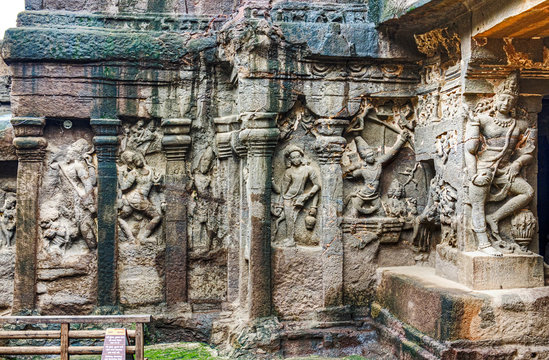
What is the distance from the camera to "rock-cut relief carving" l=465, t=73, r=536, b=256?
5465 mm

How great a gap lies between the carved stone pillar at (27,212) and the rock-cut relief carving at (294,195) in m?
2.85

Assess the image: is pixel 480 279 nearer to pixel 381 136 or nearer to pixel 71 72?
pixel 381 136

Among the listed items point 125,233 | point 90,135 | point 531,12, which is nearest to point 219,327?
point 125,233

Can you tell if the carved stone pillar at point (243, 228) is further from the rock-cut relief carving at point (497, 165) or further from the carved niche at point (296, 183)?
the rock-cut relief carving at point (497, 165)

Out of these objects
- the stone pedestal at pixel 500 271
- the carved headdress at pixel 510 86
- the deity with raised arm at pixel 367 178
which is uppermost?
the carved headdress at pixel 510 86

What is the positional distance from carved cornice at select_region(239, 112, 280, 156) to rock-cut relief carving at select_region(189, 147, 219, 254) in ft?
2.98

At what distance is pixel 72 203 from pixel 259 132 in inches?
98.2

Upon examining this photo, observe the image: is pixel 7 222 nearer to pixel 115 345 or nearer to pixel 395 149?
pixel 115 345

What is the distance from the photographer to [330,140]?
6.47 metres

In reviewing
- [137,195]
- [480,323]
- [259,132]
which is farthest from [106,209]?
[480,323]

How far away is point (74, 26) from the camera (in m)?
6.64

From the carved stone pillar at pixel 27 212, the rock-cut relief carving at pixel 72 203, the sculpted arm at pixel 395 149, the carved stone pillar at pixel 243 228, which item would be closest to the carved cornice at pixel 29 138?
the carved stone pillar at pixel 27 212

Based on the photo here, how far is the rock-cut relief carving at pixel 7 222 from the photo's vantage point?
6941mm

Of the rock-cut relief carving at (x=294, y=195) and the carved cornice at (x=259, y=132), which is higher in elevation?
the carved cornice at (x=259, y=132)
